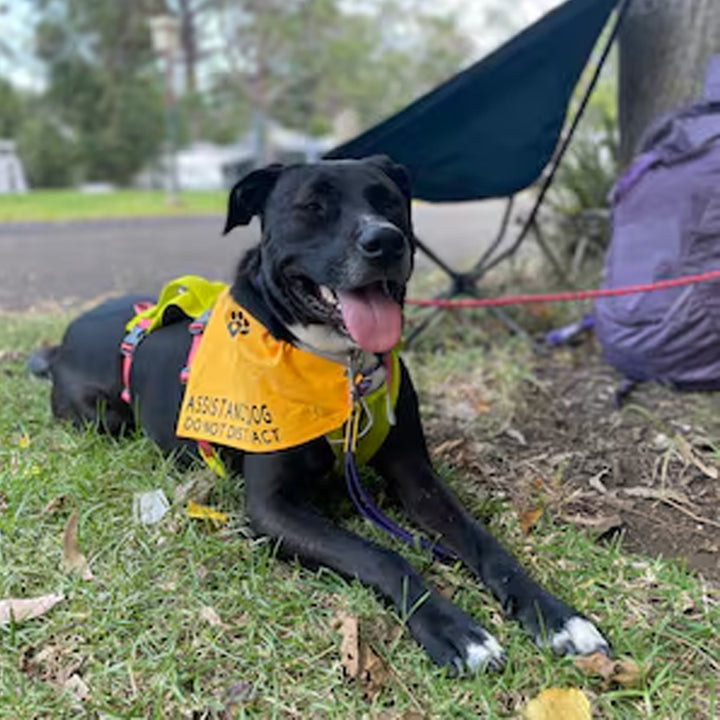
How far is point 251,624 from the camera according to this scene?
1.87 meters

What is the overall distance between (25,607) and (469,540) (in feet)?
3.72

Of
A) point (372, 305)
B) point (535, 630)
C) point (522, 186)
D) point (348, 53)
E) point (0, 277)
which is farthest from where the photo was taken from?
point (348, 53)

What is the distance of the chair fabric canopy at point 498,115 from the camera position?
3361mm

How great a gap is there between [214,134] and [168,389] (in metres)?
39.2

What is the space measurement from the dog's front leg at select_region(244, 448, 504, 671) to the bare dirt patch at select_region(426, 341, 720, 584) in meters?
0.57

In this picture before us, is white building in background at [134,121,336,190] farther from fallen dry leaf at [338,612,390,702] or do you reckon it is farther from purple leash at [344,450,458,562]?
fallen dry leaf at [338,612,390,702]

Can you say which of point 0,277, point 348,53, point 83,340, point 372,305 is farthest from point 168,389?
point 348,53

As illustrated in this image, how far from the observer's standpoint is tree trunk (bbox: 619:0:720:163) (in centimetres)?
367

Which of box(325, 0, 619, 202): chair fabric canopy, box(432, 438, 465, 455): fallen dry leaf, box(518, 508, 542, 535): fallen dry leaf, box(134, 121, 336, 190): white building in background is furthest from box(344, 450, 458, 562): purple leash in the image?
box(134, 121, 336, 190): white building in background

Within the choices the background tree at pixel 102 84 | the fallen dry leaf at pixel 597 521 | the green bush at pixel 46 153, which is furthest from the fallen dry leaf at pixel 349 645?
the background tree at pixel 102 84

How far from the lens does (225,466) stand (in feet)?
8.25

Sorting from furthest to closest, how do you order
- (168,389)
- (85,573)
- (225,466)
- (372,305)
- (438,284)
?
(438,284) → (168,389) → (225,466) → (372,305) → (85,573)

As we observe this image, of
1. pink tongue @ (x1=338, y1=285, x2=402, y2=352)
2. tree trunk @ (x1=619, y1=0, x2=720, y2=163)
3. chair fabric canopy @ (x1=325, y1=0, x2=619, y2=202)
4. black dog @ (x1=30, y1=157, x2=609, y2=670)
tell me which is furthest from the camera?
tree trunk @ (x1=619, y1=0, x2=720, y2=163)

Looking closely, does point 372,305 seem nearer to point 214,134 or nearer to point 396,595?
point 396,595
